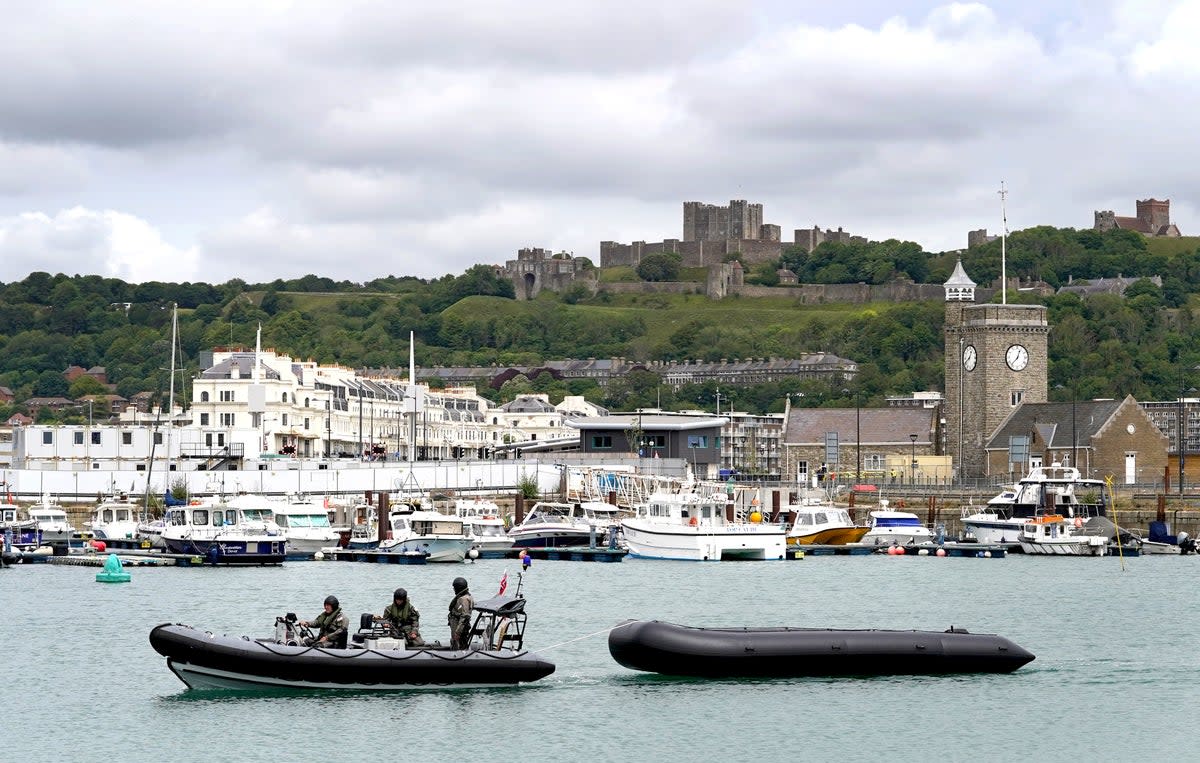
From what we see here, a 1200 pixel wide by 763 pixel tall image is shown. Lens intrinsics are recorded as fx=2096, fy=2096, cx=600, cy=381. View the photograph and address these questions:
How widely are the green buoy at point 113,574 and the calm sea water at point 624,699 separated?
15.7 ft

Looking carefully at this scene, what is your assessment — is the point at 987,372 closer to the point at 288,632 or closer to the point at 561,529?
the point at 561,529

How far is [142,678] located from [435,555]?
38.6 m

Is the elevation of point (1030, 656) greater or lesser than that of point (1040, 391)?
lesser

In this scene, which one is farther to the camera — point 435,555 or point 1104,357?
point 1104,357

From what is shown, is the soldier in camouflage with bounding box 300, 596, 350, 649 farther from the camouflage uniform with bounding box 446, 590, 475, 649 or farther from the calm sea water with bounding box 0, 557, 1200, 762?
the camouflage uniform with bounding box 446, 590, 475, 649

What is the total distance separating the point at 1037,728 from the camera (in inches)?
1662

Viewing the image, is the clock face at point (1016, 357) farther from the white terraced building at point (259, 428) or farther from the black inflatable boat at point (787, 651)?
the black inflatable boat at point (787, 651)

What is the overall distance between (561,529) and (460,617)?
167ft

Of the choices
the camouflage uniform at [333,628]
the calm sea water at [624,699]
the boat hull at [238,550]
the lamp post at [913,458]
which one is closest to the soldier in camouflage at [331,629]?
the camouflage uniform at [333,628]

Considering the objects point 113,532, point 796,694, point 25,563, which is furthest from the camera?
point 113,532

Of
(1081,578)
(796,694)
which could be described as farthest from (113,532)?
(796,694)

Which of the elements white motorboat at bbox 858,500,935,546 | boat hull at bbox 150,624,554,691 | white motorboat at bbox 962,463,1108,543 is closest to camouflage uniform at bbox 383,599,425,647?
boat hull at bbox 150,624,554,691

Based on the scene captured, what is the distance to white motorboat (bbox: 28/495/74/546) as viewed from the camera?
302ft

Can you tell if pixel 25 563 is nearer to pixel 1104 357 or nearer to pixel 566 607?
pixel 566 607
